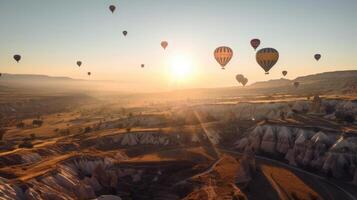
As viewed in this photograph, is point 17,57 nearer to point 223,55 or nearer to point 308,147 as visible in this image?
point 223,55

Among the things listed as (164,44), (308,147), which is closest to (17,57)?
(164,44)

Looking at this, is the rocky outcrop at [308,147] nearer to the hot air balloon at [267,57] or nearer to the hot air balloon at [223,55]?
the hot air balloon at [267,57]

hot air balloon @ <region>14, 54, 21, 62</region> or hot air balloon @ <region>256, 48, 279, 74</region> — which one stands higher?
hot air balloon @ <region>14, 54, 21, 62</region>

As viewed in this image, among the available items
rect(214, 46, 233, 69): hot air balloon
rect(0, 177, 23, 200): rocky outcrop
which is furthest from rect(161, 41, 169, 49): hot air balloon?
rect(0, 177, 23, 200): rocky outcrop

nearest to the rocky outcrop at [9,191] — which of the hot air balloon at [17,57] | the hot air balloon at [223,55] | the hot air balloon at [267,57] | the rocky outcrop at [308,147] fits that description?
the rocky outcrop at [308,147]

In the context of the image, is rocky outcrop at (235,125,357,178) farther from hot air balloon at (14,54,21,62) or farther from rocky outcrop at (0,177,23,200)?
hot air balloon at (14,54,21,62)

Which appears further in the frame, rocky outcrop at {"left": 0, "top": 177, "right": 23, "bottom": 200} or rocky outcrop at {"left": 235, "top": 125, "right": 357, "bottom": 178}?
rocky outcrop at {"left": 235, "top": 125, "right": 357, "bottom": 178}

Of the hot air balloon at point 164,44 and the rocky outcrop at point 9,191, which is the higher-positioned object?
the hot air balloon at point 164,44
